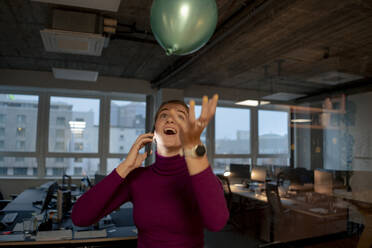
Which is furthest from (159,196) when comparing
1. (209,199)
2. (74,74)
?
(74,74)

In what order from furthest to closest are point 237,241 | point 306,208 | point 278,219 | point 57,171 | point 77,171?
point 77,171, point 57,171, point 237,241, point 278,219, point 306,208

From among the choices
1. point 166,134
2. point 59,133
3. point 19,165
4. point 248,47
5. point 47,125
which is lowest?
point 19,165

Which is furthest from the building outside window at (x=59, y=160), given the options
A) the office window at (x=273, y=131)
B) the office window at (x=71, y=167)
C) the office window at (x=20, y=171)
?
the office window at (x=273, y=131)

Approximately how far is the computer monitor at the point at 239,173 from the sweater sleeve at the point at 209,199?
215 inches

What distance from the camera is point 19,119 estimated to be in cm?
640

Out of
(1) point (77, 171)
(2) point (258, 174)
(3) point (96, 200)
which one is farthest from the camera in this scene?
(1) point (77, 171)

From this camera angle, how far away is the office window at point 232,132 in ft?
20.6

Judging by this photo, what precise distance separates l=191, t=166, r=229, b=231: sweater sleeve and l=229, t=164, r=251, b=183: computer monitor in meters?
5.45

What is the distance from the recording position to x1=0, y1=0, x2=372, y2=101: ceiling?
263 centimetres

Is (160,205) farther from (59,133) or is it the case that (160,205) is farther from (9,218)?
(59,133)

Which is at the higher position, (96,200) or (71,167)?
(96,200)

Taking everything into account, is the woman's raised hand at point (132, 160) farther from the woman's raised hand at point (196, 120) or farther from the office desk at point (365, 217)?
the office desk at point (365, 217)

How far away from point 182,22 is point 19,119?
20.4 ft

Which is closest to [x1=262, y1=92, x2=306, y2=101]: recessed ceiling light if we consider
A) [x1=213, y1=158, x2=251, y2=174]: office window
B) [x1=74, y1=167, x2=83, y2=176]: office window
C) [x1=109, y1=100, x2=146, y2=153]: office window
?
[x1=213, y1=158, x2=251, y2=174]: office window
